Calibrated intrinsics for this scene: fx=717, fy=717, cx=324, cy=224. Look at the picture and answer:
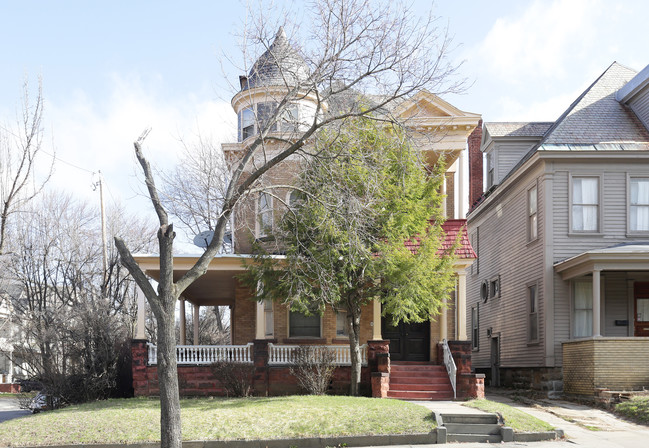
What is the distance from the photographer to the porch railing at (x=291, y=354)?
1892 centimetres

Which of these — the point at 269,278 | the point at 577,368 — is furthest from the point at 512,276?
the point at 269,278

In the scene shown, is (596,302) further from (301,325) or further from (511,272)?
(301,325)

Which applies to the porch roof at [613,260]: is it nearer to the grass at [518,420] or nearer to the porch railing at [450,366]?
the porch railing at [450,366]

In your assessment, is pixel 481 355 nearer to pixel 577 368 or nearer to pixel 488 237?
pixel 488 237

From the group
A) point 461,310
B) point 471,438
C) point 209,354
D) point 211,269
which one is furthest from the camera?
point 211,269

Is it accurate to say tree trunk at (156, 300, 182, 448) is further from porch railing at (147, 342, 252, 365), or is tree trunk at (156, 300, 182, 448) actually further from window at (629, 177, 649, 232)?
window at (629, 177, 649, 232)

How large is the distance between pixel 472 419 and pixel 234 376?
22.7 feet

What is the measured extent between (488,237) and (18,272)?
21858mm

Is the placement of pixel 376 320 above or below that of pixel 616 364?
above

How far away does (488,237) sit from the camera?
28.6 m

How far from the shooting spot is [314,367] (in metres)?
18.3

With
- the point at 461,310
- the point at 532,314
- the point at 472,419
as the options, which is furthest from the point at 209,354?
the point at 532,314

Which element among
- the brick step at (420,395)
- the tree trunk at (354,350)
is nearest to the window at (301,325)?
the tree trunk at (354,350)

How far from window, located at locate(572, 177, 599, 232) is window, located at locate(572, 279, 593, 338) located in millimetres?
1655
